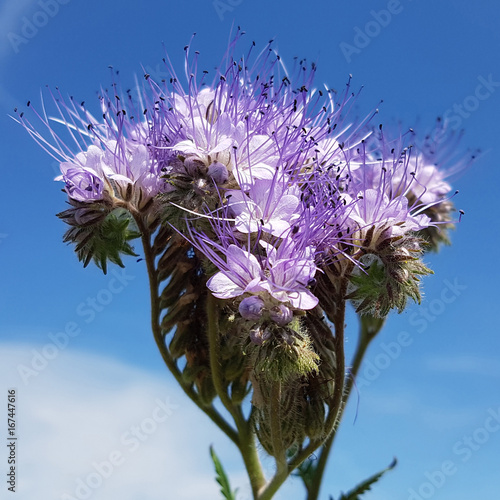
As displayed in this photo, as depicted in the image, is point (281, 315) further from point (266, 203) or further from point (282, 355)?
point (266, 203)

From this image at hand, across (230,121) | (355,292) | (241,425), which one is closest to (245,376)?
(241,425)

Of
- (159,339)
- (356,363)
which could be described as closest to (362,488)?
(356,363)

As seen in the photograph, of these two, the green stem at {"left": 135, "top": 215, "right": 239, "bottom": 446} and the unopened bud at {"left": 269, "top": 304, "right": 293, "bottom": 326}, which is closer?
the unopened bud at {"left": 269, "top": 304, "right": 293, "bottom": 326}

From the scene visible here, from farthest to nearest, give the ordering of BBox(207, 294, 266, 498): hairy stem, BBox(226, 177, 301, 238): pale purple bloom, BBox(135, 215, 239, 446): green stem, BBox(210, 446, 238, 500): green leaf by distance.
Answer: BBox(210, 446, 238, 500): green leaf, BBox(135, 215, 239, 446): green stem, BBox(207, 294, 266, 498): hairy stem, BBox(226, 177, 301, 238): pale purple bloom

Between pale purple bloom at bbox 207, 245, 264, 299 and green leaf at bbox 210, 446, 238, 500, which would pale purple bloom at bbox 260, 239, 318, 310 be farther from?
green leaf at bbox 210, 446, 238, 500

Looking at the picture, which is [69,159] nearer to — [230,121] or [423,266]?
[230,121]

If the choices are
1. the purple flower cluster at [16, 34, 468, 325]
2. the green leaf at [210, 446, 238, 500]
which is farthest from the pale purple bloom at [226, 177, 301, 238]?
the green leaf at [210, 446, 238, 500]

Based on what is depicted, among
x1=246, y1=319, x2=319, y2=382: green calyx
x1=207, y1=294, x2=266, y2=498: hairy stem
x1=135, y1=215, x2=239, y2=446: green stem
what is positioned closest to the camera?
x1=246, y1=319, x2=319, y2=382: green calyx
